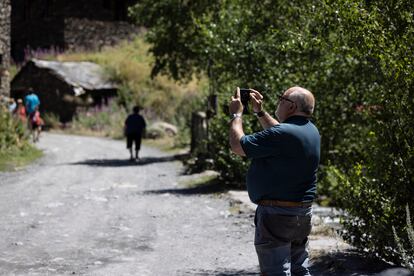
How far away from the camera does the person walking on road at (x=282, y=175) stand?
528 cm

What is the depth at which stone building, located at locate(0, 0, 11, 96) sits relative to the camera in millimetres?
24266

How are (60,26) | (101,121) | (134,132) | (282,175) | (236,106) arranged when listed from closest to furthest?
(282,175)
(236,106)
(134,132)
(101,121)
(60,26)

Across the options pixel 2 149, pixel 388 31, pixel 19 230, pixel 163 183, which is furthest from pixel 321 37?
pixel 2 149

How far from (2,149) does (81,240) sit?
1163cm

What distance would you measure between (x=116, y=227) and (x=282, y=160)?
5831mm

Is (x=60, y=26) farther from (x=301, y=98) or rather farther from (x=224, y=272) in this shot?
(x=301, y=98)

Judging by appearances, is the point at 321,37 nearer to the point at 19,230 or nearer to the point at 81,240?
the point at 81,240

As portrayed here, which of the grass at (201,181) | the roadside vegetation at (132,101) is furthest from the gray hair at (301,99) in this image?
the roadside vegetation at (132,101)

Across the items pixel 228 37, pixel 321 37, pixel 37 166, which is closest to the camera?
pixel 321 37

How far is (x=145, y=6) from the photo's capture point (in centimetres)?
2322

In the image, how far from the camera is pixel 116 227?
35.3 feet

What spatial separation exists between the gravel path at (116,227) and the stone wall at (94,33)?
81.9ft

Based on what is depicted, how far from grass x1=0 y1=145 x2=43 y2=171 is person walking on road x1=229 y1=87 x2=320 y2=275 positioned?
1403 cm

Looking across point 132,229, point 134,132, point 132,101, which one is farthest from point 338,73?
point 132,101
